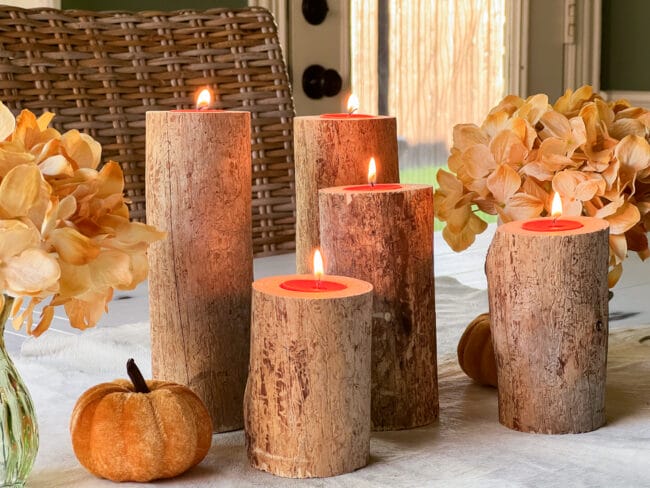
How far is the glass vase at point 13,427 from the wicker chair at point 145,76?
0.81 m

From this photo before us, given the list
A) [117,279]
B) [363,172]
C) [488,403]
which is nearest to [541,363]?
[488,403]

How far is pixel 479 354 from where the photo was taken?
0.98 m

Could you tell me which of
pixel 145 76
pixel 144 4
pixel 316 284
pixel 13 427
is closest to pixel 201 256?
pixel 316 284

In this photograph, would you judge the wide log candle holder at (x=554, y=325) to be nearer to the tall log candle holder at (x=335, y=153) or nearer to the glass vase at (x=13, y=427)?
the tall log candle holder at (x=335, y=153)

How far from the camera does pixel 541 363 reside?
844mm

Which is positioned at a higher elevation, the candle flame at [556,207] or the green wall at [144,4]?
the green wall at [144,4]

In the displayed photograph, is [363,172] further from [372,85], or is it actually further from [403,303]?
[372,85]

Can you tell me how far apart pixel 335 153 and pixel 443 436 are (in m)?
0.27

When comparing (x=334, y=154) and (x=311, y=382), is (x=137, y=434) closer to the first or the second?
(x=311, y=382)

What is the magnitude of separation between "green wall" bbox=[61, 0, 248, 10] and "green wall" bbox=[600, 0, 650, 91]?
1960mm

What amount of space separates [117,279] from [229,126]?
9.6 inches

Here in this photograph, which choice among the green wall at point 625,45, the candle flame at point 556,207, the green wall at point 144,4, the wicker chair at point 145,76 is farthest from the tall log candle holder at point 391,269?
the green wall at point 625,45

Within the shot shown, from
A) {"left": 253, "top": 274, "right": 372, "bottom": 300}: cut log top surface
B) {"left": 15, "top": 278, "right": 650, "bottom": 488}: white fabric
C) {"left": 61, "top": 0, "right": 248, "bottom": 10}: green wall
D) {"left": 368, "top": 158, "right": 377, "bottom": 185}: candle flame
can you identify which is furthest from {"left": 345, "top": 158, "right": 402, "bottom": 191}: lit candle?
{"left": 61, "top": 0, "right": 248, "bottom": 10}: green wall

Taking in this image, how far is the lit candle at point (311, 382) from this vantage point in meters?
0.74
